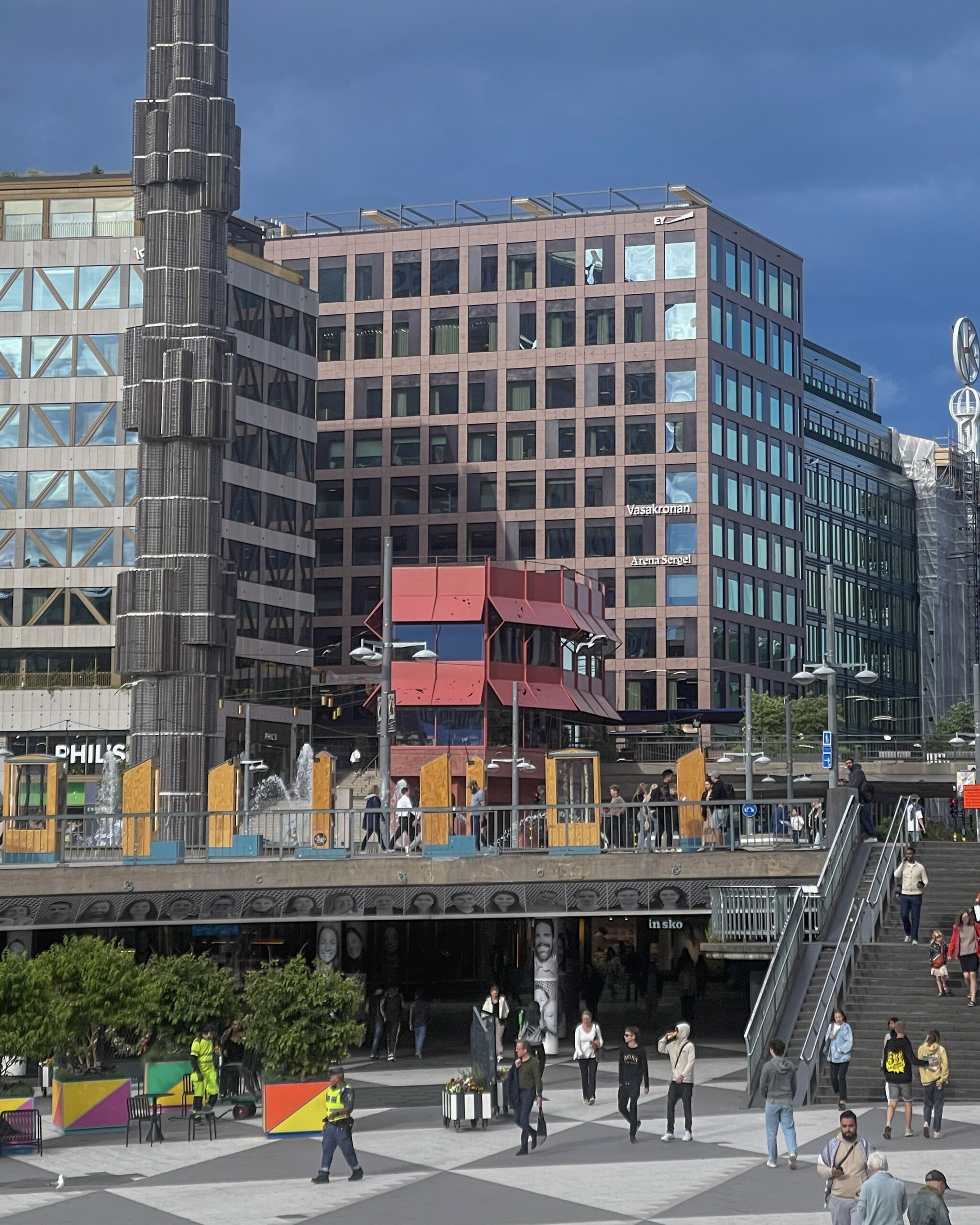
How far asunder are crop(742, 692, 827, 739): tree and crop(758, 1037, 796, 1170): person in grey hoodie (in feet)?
216

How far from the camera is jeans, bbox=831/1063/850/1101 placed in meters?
29.0

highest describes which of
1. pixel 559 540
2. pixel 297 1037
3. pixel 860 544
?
pixel 860 544

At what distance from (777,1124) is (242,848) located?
1675cm

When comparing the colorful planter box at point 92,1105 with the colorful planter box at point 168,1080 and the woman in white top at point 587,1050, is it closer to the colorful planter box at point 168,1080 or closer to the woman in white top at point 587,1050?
the colorful planter box at point 168,1080

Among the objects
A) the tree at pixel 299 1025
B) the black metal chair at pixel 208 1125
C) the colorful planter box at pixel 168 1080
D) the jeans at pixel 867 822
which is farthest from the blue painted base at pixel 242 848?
the jeans at pixel 867 822

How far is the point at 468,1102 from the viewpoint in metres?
28.3

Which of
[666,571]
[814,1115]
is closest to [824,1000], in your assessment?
[814,1115]

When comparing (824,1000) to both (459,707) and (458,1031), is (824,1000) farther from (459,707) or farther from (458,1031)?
(459,707)

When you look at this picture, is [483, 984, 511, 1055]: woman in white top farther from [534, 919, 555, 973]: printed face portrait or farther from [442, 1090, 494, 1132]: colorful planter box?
[534, 919, 555, 973]: printed face portrait

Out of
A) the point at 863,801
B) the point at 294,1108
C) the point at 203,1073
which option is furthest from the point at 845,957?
the point at 203,1073

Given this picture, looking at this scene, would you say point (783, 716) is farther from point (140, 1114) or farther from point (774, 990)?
point (140, 1114)

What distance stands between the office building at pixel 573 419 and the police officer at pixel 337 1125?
258ft

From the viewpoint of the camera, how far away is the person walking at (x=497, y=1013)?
2917 cm

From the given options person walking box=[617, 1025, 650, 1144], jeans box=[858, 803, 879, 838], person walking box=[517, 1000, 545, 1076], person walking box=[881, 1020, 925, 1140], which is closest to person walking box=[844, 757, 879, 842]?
jeans box=[858, 803, 879, 838]
